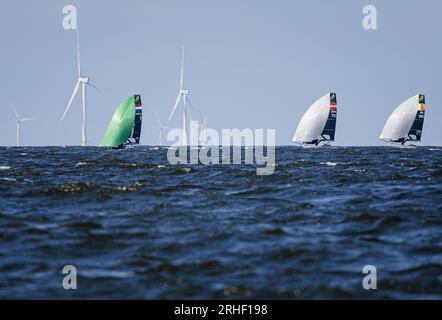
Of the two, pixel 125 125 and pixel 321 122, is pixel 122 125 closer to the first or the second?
pixel 125 125

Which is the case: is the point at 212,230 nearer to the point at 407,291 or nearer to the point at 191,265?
the point at 191,265

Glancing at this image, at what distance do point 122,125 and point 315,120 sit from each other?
42349 millimetres

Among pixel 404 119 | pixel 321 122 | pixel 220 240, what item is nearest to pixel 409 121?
pixel 404 119

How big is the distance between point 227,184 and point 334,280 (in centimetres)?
1702

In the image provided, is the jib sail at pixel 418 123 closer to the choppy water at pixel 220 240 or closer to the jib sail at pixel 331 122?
the jib sail at pixel 331 122

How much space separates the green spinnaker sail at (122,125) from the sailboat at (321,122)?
131 ft

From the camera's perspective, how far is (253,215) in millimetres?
20344

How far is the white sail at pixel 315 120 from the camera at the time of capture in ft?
444

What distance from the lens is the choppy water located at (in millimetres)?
13094

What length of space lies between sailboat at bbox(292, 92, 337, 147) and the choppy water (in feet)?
355

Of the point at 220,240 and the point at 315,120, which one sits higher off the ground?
the point at 220,240

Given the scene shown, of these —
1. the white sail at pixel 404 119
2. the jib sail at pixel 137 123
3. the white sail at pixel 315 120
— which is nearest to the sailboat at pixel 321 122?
the white sail at pixel 315 120

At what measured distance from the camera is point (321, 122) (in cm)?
13525
